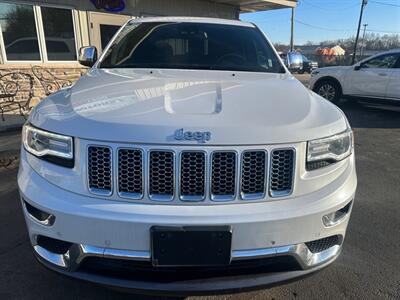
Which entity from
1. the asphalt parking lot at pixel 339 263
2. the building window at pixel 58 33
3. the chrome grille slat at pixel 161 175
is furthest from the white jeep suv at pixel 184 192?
the building window at pixel 58 33

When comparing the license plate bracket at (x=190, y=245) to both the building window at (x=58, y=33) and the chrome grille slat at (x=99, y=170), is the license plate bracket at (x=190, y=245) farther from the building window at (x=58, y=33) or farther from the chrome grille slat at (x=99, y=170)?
the building window at (x=58, y=33)

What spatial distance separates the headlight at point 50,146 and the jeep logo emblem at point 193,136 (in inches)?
22.7

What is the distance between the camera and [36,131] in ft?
6.60

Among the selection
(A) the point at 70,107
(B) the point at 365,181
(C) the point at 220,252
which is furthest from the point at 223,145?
(B) the point at 365,181

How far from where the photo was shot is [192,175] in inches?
70.4

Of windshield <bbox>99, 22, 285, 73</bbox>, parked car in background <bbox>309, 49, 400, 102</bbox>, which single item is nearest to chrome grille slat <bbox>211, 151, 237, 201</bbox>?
windshield <bbox>99, 22, 285, 73</bbox>

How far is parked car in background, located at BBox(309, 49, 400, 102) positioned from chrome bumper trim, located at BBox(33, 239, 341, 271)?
8.35 metres

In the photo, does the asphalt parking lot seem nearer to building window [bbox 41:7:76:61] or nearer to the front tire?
building window [bbox 41:7:76:61]

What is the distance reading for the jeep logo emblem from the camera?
5.74 feet

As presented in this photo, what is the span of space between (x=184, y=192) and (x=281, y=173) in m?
0.52

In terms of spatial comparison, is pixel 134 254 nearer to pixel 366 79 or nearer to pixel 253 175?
pixel 253 175

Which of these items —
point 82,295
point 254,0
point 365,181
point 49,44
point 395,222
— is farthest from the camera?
point 254,0

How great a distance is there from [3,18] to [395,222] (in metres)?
8.32

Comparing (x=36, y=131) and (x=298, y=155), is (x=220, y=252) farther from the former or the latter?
(x=36, y=131)
